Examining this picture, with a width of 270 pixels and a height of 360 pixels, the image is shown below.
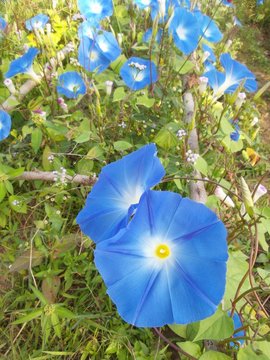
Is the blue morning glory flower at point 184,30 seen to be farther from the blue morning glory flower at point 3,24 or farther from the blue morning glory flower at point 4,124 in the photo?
the blue morning glory flower at point 3,24

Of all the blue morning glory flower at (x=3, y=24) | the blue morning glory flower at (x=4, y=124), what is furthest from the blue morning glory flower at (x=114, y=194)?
the blue morning glory flower at (x=3, y=24)

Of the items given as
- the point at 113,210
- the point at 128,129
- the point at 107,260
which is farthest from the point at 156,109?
the point at 107,260

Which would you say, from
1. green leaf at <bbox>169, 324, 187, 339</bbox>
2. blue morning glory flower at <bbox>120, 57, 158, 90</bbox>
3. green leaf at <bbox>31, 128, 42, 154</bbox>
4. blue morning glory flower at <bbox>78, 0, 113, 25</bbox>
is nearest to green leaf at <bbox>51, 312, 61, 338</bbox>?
green leaf at <bbox>169, 324, 187, 339</bbox>

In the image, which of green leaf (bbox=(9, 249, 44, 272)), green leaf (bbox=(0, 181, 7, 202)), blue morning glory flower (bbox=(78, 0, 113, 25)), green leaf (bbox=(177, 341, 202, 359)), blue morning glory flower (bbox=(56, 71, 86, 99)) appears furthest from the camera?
blue morning glory flower (bbox=(78, 0, 113, 25))

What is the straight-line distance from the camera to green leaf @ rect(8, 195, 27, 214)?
1.56 m

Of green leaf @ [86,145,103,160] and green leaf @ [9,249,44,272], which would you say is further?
green leaf @ [86,145,103,160]

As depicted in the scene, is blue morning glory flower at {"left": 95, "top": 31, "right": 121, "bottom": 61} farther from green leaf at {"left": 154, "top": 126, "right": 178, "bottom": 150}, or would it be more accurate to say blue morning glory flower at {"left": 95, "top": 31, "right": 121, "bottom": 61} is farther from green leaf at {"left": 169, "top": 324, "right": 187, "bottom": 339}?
green leaf at {"left": 169, "top": 324, "right": 187, "bottom": 339}

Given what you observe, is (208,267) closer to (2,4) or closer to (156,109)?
(156,109)

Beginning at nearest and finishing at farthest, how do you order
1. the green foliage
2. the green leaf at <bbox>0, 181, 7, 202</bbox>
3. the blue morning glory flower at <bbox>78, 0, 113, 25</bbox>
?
the green foliage < the green leaf at <bbox>0, 181, 7, 202</bbox> < the blue morning glory flower at <bbox>78, 0, 113, 25</bbox>

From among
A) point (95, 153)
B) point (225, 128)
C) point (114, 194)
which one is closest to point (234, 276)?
point (114, 194)

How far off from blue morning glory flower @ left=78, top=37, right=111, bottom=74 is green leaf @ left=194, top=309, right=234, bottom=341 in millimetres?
1291

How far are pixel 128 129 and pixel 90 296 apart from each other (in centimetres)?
79

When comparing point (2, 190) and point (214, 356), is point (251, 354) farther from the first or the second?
point (2, 190)

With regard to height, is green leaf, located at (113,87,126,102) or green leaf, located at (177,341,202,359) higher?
green leaf, located at (113,87,126,102)
